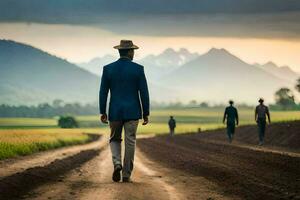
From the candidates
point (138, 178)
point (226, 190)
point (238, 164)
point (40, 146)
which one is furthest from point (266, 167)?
point (40, 146)

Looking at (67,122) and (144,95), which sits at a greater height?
(67,122)

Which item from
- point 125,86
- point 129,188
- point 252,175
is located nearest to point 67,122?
point 252,175

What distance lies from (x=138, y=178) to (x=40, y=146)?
901 inches

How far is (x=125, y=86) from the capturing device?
17.2 meters

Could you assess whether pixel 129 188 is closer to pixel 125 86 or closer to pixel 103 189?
pixel 103 189

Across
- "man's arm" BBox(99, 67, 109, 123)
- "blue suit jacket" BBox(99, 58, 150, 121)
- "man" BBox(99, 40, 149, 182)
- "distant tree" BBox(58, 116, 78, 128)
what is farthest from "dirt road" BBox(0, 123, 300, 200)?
"distant tree" BBox(58, 116, 78, 128)

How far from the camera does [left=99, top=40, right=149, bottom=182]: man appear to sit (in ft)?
55.7

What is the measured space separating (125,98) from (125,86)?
0.25 metres

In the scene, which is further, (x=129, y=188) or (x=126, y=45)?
(x=126, y=45)

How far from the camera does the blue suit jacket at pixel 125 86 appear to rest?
56.0ft

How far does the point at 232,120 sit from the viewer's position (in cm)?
4391

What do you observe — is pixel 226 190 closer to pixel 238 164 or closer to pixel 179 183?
pixel 179 183

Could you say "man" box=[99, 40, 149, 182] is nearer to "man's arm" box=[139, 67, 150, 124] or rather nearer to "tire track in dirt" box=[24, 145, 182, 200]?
"man's arm" box=[139, 67, 150, 124]

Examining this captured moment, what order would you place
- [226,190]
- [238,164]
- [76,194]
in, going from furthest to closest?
[238,164] → [226,190] → [76,194]
